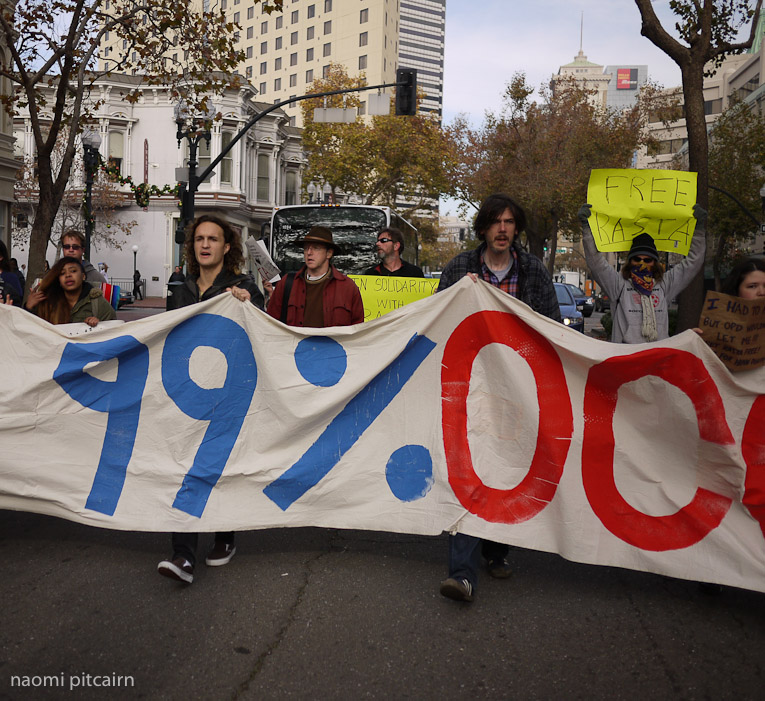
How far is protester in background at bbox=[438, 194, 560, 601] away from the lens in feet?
15.0

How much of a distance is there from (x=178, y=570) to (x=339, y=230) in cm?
1089

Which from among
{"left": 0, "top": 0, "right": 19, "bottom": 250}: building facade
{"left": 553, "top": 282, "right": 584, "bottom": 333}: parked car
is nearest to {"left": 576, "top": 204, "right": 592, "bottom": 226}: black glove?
{"left": 553, "top": 282, "right": 584, "bottom": 333}: parked car

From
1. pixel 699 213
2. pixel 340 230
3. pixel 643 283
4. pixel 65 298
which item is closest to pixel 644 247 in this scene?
pixel 643 283

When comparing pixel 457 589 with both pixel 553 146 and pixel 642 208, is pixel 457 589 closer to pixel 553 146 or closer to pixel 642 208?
pixel 642 208

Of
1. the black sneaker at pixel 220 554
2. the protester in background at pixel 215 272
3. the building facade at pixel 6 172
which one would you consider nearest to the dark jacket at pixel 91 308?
the protester in background at pixel 215 272

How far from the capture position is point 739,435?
13.3ft

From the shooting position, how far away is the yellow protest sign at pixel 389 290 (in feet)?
29.9

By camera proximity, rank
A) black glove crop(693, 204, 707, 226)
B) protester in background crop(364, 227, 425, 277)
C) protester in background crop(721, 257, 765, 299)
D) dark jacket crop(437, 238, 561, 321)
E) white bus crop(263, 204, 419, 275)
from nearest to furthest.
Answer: protester in background crop(721, 257, 765, 299)
dark jacket crop(437, 238, 561, 321)
black glove crop(693, 204, 707, 226)
protester in background crop(364, 227, 425, 277)
white bus crop(263, 204, 419, 275)

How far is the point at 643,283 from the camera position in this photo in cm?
518

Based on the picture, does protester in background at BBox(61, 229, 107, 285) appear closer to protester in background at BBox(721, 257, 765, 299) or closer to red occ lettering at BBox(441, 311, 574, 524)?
red occ lettering at BBox(441, 311, 574, 524)

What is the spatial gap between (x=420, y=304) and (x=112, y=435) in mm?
1927

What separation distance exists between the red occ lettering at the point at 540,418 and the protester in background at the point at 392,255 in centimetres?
434

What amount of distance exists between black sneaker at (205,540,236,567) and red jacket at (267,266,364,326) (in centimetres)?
160

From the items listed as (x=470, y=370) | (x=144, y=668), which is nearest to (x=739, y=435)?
(x=470, y=370)
